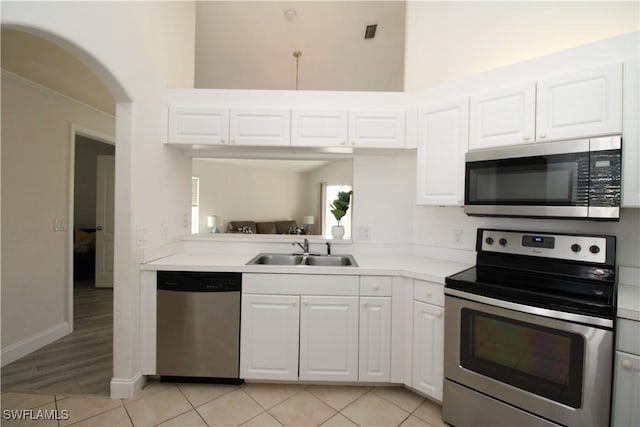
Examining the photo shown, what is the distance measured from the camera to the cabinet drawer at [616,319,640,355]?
1173mm

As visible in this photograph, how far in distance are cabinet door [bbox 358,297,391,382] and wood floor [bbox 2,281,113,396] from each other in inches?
70.2

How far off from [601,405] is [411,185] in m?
1.71

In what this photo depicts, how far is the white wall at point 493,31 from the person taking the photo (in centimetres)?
181

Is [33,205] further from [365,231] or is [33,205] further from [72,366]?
[365,231]

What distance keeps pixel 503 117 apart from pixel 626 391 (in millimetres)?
1488

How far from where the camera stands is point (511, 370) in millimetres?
1453

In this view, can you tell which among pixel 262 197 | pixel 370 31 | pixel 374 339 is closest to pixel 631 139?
pixel 374 339

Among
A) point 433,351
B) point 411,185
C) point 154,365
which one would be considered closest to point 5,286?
point 154,365

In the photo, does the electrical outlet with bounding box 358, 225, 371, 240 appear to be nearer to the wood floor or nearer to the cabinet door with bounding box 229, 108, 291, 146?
the cabinet door with bounding box 229, 108, 291, 146

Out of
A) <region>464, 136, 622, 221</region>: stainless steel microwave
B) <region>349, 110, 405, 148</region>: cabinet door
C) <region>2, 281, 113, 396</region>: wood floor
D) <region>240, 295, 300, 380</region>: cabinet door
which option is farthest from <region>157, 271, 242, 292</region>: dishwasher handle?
<region>464, 136, 622, 221</region>: stainless steel microwave

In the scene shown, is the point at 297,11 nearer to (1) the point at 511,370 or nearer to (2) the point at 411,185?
(2) the point at 411,185

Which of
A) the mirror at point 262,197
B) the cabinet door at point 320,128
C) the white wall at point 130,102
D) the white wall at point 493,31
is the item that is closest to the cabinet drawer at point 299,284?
the white wall at point 130,102

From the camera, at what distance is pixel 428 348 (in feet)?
5.88

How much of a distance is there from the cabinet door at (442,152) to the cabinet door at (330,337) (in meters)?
0.96
